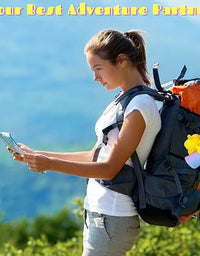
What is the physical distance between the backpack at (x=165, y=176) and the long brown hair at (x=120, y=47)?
169 millimetres

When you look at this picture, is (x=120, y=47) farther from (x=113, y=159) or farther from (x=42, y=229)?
(x=42, y=229)

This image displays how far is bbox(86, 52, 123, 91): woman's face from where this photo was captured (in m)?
2.65

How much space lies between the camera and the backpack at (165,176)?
257 centimetres

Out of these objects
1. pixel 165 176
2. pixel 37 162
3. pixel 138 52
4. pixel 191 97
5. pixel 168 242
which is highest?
pixel 138 52

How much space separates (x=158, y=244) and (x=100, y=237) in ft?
5.95

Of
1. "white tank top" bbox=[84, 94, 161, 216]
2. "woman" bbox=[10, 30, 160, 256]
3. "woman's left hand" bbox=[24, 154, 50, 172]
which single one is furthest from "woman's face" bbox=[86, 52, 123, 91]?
"woman's left hand" bbox=[24, 154, 50, 172]

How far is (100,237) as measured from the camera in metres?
2.60

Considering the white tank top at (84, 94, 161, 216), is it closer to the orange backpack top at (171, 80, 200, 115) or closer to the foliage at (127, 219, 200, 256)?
the orange backpack top at (171, 80, 200, 115)

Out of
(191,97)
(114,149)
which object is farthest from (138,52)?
(114,149)

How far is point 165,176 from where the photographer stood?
8.46ft

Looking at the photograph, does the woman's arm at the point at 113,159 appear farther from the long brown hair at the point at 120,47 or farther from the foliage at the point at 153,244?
the foliage at the point at 153,244

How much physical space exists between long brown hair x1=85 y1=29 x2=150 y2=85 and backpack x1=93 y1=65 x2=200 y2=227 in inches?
6.6

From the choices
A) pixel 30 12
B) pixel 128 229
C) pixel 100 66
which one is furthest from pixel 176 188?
pixel 30 12

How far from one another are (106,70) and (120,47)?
116 mm
